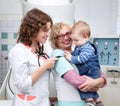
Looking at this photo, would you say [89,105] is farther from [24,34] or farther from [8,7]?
[8,7]

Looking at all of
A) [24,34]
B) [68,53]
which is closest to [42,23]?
[24,34]

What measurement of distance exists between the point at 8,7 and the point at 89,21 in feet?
3.25

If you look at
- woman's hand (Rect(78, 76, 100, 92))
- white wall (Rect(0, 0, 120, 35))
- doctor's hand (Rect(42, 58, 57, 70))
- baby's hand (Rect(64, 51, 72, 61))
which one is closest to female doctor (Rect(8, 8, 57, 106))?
doctor's hand (Rect(42, 58, 57, 70))

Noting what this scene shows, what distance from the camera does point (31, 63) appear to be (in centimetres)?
160

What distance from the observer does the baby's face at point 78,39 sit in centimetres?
171

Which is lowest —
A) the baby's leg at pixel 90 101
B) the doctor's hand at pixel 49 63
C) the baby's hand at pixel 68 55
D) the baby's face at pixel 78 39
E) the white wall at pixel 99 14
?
the baby's leg at pixel 90 101

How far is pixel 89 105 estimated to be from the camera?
165cm

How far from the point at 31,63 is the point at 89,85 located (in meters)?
0.35

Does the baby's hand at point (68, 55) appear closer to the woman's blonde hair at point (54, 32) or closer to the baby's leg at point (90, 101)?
the woman's blonde hair at point (54, 32)

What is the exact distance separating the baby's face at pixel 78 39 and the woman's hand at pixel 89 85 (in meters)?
0.23

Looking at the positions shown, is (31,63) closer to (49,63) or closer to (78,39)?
(49,63)

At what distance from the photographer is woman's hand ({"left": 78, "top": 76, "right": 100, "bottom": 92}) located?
1.60 meters

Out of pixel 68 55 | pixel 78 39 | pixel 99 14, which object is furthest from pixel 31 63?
pixel 99 14

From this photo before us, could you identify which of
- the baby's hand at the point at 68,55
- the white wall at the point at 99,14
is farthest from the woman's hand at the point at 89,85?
the white wall at the point at 99,14
